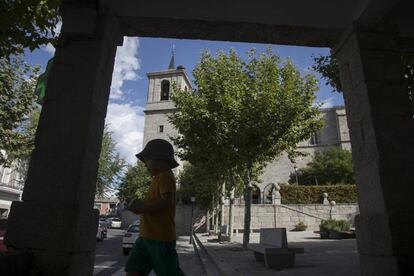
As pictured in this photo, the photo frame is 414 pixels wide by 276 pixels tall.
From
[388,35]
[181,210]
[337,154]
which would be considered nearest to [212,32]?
[388,35]

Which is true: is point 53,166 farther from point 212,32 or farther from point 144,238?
point 212,32

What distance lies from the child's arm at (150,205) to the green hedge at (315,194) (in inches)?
1197

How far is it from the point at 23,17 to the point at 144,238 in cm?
310

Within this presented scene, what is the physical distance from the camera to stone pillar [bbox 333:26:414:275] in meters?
3.17

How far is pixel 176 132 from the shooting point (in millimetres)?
44969

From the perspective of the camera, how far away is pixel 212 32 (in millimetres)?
4328

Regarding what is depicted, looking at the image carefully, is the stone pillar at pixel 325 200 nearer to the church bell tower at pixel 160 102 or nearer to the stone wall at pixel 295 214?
the stone wall at pixel 295 214

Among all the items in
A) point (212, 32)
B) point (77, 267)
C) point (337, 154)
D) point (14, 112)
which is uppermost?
point (337, 154)

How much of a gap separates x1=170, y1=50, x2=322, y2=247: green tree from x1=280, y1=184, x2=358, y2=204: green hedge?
16.3 meters

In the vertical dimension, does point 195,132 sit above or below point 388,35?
above

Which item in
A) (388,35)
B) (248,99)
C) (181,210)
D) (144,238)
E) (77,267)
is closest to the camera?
(144,238)

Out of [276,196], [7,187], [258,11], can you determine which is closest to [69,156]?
[258,11]

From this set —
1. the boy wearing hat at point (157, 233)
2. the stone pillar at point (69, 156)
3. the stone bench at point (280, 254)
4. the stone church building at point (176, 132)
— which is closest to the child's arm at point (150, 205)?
the boy wearing hat at point (157, 233)

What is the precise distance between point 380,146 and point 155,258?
2.77 metres
